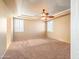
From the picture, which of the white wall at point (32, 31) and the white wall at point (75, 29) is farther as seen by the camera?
the white wall at point (32, 31)

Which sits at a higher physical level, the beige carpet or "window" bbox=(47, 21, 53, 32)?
"window" bbox=(47, 21, 53, 32)

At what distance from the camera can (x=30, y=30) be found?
10.9 m

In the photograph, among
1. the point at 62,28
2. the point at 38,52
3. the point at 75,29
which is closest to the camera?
the point at 75,29

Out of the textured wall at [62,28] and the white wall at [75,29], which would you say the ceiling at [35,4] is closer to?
the textured wall at [62,28]

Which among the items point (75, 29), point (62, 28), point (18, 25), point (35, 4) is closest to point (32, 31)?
point (18, 25)

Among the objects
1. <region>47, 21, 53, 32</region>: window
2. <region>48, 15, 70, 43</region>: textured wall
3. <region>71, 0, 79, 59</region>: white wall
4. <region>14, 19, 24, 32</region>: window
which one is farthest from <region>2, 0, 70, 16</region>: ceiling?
<region>47, 21, 53, 32</region>: window

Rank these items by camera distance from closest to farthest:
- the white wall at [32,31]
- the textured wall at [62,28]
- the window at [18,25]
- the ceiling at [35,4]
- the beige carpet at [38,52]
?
the beige carpet at [38,52] → the ceiling at [35,4] → the textured wall at [62,28] → the window at [18,25] → the white wall at [32,31]

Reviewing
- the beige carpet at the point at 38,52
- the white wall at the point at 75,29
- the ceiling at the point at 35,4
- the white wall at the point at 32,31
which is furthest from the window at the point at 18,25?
the white wall at the point at 75,29

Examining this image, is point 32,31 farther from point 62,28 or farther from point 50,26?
point 62,28

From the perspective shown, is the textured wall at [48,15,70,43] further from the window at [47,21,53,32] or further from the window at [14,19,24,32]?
the window at [14,19,24,32]

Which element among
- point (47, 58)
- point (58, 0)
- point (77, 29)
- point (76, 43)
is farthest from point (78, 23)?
point (58, 0)

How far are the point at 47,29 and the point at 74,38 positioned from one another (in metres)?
10.6

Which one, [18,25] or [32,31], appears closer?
[18,25]

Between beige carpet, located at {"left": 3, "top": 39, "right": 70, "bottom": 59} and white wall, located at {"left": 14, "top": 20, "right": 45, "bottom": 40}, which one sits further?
white wall, located at {"left": 14, "top": 20, "right": 45, "bottom": 40}
